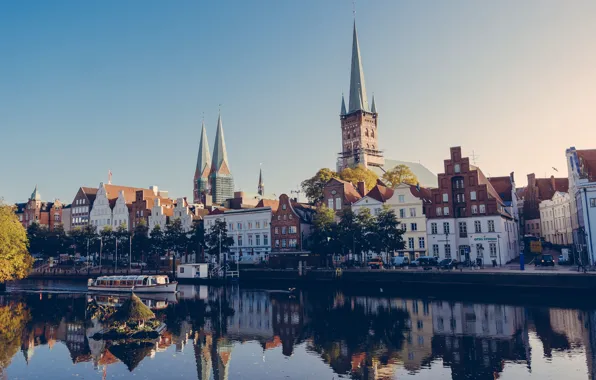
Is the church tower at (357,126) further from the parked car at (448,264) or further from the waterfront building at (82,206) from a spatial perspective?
the parked car at (448,264)

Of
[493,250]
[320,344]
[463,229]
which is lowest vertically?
[320,344]

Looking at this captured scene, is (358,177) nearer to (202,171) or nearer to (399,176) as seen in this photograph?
(399,176)

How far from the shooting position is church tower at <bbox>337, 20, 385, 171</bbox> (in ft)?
551

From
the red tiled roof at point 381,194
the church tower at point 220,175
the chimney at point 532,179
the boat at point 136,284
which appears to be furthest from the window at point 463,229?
the church tower at point 220,175

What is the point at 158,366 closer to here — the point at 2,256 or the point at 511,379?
the point at 511,379

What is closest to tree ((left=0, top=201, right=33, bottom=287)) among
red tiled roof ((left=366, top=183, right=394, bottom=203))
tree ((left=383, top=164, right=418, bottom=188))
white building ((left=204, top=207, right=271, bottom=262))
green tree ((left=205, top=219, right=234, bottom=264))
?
green tree ((left=205, top=219, right=234, bottom=264))

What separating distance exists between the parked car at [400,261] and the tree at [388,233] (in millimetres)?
2235

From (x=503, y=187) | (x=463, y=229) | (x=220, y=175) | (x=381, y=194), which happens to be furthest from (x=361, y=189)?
(x=220, y=175)

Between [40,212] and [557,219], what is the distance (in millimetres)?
134899

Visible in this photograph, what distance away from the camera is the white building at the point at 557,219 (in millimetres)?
84625

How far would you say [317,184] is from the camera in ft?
345

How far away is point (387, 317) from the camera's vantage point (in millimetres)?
42938

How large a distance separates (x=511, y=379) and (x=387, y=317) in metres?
18.7

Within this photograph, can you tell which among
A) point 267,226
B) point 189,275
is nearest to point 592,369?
point 189,275
